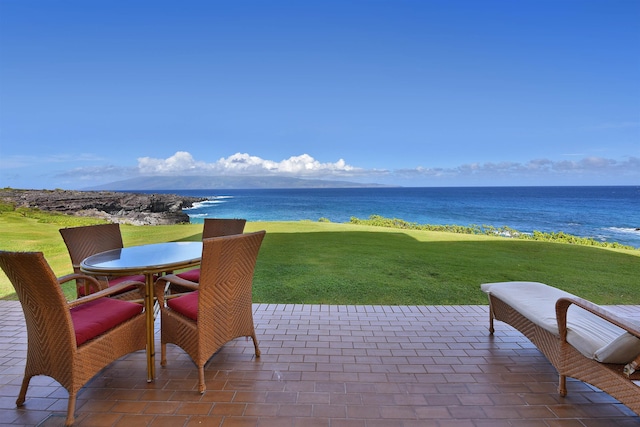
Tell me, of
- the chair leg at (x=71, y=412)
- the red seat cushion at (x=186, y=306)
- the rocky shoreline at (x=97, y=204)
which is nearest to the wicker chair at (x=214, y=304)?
the red seat cushion at (x=186, y=306)

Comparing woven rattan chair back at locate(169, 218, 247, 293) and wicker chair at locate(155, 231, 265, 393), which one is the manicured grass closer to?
woven rattan chair back at locate(169, 218, 247, 293)

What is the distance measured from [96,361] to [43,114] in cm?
1712

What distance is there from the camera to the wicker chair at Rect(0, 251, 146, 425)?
1729 mm

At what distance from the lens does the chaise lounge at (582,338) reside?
1652 millimetres

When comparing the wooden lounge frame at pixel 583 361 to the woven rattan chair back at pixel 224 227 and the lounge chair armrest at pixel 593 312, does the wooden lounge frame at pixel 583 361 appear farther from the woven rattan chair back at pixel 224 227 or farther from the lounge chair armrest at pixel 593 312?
the woven rattan chair back at pixel 224 227

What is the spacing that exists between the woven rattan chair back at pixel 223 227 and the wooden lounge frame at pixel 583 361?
9.67ft

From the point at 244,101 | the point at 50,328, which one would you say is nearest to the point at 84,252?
the point at 50,328

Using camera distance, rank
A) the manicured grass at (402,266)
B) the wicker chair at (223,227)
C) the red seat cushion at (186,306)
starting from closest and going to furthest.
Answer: the red seat cushion at (186,306)
the wicker chair at (223,227)
the manicured grass at (402,266)

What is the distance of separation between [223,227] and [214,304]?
1819mm

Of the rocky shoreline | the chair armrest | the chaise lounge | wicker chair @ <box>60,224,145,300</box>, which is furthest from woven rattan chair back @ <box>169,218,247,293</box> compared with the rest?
the rocky shoreline

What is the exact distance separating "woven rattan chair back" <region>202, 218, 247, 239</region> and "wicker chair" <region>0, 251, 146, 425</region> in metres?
1.78

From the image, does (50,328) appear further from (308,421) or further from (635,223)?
(635,223)

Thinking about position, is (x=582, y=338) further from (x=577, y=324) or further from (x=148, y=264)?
(x=148, y=264)

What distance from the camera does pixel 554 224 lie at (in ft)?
87.4
